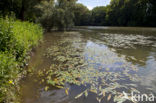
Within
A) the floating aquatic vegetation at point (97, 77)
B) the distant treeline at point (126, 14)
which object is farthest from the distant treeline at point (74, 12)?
the floating aquatic vegetation at point (97, 77)

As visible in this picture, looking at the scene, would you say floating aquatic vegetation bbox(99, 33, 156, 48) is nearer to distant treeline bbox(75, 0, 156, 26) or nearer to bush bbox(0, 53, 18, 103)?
bush bbox(0, 53, 18, 103)

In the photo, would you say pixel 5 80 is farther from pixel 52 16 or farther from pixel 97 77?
pixel 52 16

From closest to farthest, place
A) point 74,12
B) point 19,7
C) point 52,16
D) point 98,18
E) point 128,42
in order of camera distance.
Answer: point 128,42 → point 19,7 → point 52,16 → point 74,12 → point 98,18

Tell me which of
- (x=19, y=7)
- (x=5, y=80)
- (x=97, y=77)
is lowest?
(x=97, y=77)

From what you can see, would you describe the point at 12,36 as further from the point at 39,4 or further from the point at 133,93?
the point at 39,4

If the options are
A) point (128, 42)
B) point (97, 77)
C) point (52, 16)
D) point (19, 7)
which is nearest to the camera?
point (97, 77)

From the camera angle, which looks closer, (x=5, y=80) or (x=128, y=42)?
(x=5, y=80)

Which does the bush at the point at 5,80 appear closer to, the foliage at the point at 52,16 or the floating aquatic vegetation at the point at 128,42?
the floating aquatic vegetation at the point at 128,42

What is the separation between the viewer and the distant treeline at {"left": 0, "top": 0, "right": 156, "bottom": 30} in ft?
52.9

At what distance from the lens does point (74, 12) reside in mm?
33281

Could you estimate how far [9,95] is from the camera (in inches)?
83.7

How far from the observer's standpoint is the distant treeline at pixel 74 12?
16125 mm

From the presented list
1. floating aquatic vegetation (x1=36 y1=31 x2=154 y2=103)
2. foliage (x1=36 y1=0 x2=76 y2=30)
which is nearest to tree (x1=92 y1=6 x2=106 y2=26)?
foliage (x1=36 y1=0 x2=76 y2=30)

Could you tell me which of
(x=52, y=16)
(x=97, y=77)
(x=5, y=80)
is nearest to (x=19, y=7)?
(x=52, y=16)
